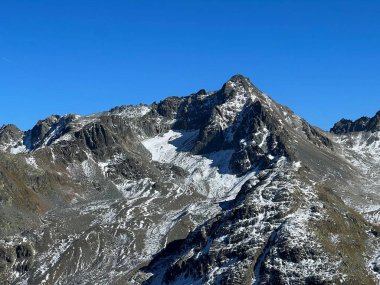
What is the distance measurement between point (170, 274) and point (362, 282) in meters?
59.5

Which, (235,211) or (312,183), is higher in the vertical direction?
(312,183)

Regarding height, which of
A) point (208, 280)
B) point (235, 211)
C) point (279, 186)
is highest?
point (279, 186)

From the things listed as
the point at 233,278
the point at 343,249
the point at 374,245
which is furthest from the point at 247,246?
the point at 374,245

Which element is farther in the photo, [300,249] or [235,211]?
[235,211]

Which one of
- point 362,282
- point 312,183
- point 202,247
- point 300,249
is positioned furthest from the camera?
point 312,183

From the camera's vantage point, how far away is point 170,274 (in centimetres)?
17750

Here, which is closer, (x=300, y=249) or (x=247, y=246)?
(x=300, y=249)

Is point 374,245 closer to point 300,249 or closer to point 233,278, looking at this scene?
point 300,249

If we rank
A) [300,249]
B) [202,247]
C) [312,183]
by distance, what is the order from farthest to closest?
[312,183], [202,247], [300,249]

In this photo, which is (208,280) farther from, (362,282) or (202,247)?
(362,282)

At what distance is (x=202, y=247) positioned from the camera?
17738cm

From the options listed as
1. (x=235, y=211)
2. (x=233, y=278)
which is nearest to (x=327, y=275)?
(x=233, y=278)

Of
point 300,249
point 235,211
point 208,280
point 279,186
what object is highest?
point 279,186

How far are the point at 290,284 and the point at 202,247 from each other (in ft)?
131
